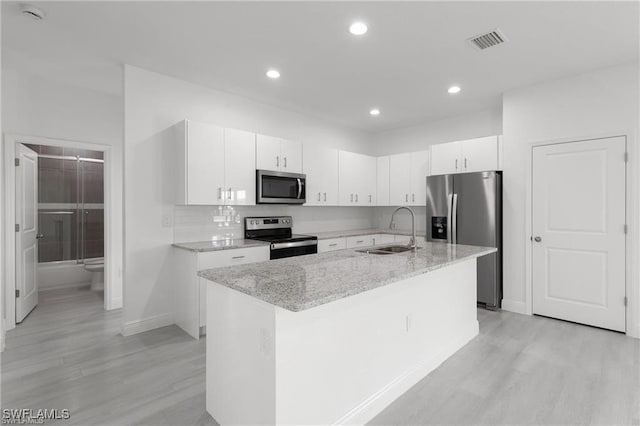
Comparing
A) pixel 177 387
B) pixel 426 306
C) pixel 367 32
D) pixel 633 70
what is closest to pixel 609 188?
pixel 633 70

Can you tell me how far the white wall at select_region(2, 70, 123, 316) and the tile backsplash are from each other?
1.14 meters

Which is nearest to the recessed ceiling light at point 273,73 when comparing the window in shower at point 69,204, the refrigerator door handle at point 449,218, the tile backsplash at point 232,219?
the tile backsplash at point 232,219

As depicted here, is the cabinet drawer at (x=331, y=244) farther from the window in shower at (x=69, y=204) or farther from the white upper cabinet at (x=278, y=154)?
the window in shower at (x=69, y=204)

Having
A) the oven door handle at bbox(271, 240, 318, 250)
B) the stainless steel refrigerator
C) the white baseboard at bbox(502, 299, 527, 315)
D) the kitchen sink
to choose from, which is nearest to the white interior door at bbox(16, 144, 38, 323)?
the oven door handle at bbox(271, 240, 318, 250)

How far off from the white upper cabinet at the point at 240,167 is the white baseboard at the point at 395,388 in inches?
96.9

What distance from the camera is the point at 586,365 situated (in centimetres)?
253

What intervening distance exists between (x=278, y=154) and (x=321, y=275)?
259 cm

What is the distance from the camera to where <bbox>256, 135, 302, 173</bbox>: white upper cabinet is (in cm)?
392

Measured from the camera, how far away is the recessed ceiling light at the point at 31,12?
2.26 meters

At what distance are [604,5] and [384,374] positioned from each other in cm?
296

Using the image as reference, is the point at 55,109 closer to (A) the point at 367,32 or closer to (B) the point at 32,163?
(B) the point at 32,163

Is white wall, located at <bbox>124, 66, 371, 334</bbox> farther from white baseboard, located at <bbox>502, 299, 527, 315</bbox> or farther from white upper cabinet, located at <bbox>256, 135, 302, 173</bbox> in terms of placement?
white baseboard, located at <bbox>502, 299, 527, 315</bbox>

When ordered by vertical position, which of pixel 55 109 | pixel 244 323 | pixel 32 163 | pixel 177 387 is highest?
pixel 55 109

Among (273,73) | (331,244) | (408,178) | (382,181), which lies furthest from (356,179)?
(273,73)
